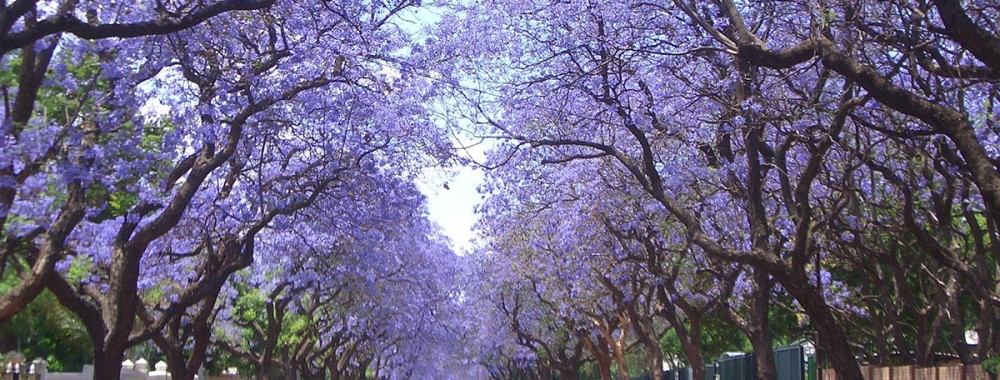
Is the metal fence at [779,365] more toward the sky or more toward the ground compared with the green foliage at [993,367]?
more toward the sky

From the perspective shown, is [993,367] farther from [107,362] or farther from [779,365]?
[107,362]

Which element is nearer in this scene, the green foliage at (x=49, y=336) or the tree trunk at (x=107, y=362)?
the tree trunk at (x=107, y=362)

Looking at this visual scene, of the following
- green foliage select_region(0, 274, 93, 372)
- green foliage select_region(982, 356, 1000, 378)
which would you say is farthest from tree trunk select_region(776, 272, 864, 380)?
green foliage select_region(0, 274, 93, 372)

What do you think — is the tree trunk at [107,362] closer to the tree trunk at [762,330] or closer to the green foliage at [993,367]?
the tree trunk at [762,330]

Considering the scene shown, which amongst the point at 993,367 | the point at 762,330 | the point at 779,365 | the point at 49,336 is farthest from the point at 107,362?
the point at 49,336

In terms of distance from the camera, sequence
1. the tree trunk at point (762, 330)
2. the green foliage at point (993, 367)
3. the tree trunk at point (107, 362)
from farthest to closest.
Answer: the tree trunk at point (762, 330) → the tree trunk at point (107, 362) → the green foliage at point (993, 367)

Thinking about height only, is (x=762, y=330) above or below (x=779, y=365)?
above

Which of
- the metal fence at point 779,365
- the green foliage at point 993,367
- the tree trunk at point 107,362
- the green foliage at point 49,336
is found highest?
the green foliage at point 49,336

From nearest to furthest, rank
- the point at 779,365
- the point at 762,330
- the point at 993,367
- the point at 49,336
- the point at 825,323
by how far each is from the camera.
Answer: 1. the point at 825,323
2. the point at 993,367
3. the point at 762,330
4. the point at 779,365
5. the point at 49,336

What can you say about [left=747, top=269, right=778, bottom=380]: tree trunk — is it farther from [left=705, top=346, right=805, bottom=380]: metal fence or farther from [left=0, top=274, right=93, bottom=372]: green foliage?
[left=0, top=274, right=93, bottom=372]: green foliage

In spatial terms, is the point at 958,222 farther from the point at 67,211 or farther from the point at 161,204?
the point at 67,211

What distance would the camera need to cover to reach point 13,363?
128 feet

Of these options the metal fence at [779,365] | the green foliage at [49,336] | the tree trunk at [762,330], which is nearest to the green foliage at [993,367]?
the tree trunk at [762,330]

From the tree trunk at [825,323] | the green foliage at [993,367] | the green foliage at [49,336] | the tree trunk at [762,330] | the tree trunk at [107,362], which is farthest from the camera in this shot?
the green foliage at [49,336]
